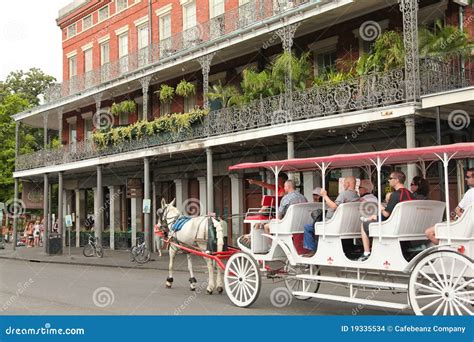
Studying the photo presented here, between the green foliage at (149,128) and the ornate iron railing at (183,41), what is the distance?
7.47ft

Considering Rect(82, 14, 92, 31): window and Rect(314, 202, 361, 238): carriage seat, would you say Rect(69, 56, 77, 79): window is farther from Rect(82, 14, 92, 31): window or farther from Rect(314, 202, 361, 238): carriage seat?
Rect(314, 202, 361, 238): carriage seat

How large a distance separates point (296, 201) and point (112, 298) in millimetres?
4261

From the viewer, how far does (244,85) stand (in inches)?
744

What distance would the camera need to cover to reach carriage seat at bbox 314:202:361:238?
8680 mm

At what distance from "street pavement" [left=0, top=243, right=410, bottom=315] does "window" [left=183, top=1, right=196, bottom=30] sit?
11.7 meters

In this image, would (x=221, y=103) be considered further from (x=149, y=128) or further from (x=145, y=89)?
(x=145, y=89)

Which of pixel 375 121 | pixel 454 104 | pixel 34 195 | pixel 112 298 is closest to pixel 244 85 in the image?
pixel 375 121

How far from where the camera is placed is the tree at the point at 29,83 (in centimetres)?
5119

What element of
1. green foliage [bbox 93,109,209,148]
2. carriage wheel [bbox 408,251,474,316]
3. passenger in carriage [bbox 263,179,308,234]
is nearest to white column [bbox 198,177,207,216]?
green foliage [bbox 93,109,209,148]

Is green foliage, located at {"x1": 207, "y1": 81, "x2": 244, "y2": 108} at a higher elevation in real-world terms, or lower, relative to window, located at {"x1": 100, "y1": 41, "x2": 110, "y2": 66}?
lower

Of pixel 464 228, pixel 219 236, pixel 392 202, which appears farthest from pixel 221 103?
pixel 464 228

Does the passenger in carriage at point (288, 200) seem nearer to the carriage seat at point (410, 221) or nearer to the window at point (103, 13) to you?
the carriage seat at point (410, 221)

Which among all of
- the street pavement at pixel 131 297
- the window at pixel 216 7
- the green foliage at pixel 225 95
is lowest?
the street pavement at pixel 131 297

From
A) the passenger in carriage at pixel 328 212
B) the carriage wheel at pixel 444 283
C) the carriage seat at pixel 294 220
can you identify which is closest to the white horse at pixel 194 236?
the carriage seat at pixel 294 220
